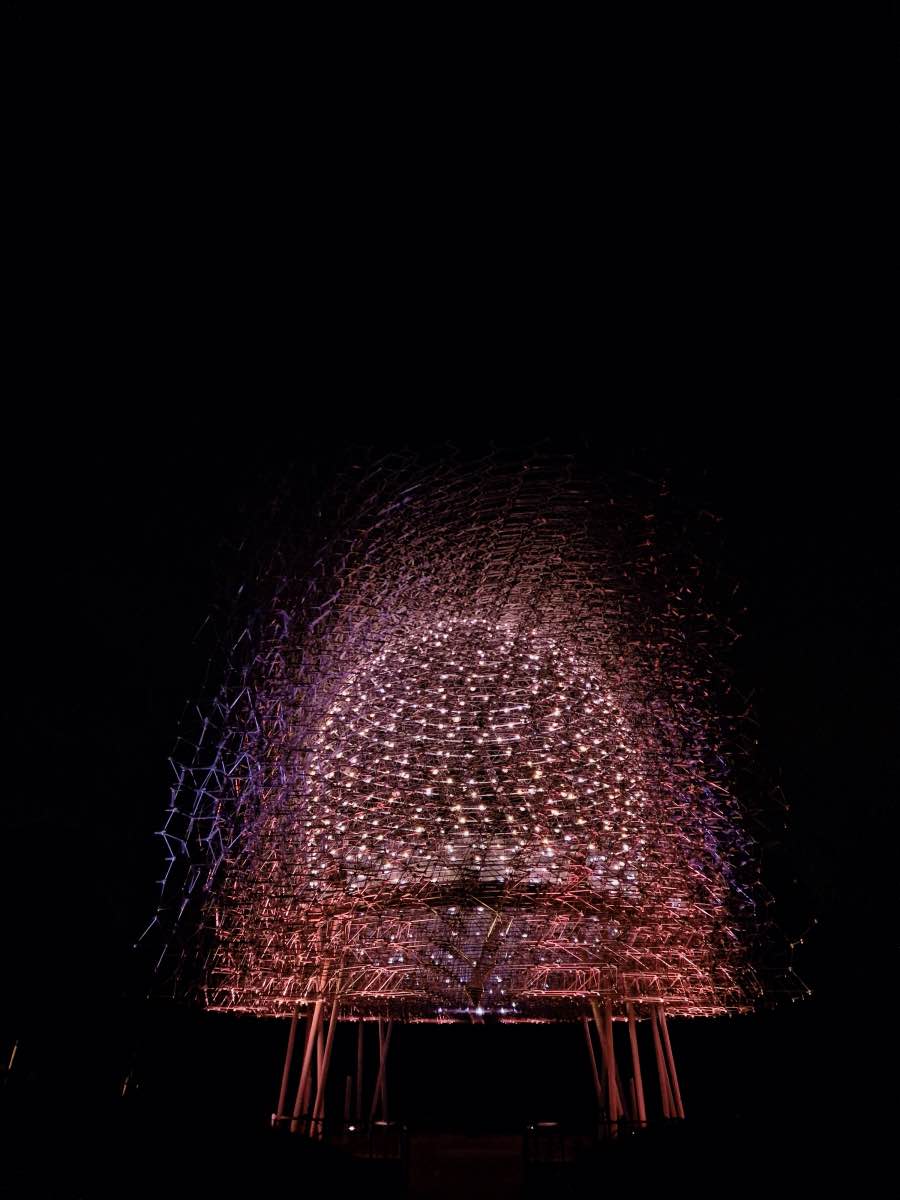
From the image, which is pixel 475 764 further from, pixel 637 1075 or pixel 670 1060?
pixel 670 1060

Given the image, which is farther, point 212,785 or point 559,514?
point 212,785

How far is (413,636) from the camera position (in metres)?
8.00

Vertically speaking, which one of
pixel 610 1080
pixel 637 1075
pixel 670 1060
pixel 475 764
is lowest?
pixel 610 1080

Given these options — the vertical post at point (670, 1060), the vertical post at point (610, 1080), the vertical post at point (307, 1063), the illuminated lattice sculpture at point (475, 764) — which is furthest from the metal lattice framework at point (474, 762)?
the vertical post at point (670, 1060)

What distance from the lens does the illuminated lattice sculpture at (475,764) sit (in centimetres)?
695

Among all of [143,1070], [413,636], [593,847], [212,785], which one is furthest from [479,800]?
[143,1070]

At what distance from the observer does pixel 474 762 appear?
7.12 meters

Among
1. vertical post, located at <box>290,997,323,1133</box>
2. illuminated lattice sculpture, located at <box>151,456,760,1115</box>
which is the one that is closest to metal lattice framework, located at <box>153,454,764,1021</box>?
illuminated lattice sculpture, located at <box>151,456,760,1115</box>

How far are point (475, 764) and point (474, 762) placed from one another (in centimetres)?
2

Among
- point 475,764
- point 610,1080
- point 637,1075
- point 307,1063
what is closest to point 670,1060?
point 637,1075

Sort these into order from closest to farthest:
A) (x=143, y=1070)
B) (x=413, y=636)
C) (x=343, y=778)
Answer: (x=343, y=778) → (x=413, y=636) → (x=143, y=1070)

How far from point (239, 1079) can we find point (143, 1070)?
5.50ft

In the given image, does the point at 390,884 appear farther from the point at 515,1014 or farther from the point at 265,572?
the point at 515,1014

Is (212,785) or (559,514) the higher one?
(559,514)
